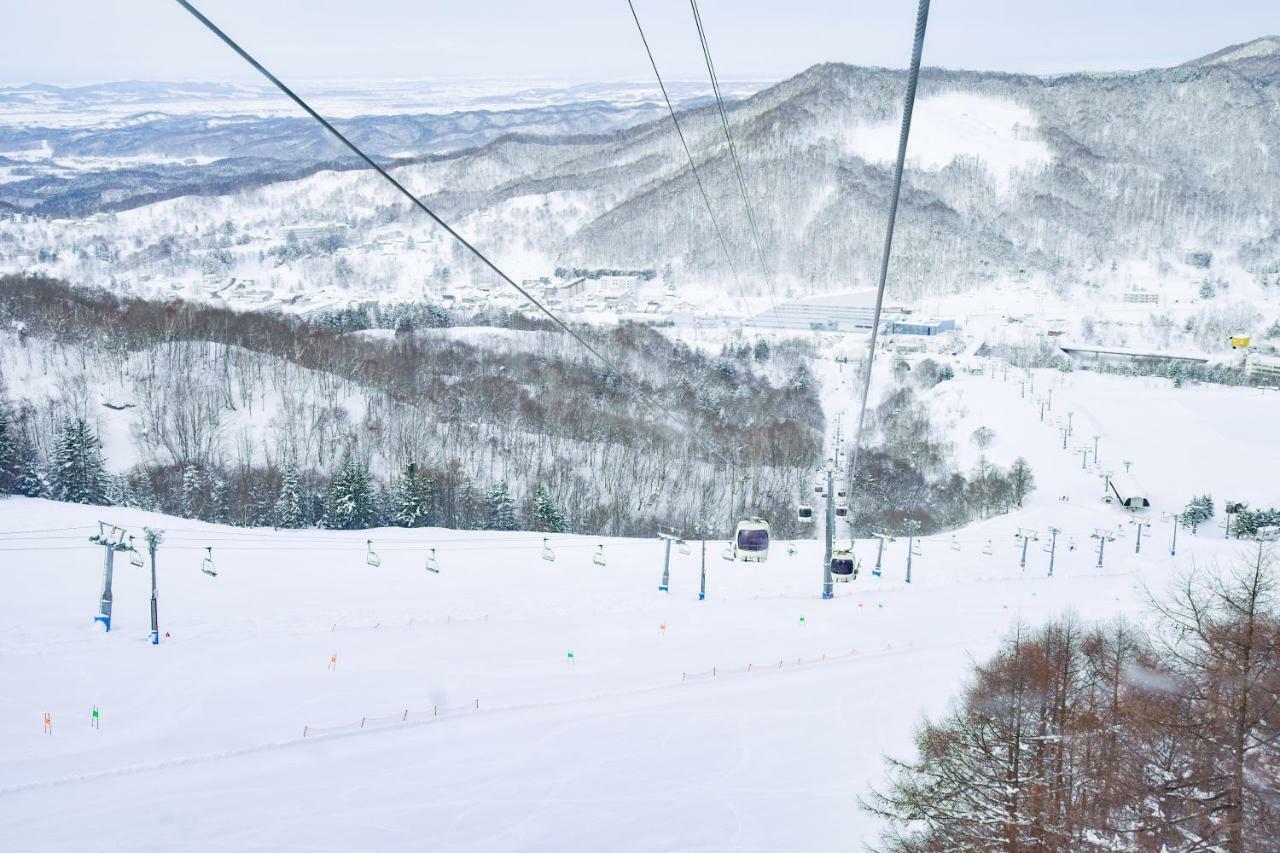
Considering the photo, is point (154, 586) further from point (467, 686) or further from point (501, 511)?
point (501, 511)

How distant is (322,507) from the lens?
1660 inches

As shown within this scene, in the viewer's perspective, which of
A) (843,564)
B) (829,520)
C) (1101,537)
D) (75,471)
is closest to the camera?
(829,520)

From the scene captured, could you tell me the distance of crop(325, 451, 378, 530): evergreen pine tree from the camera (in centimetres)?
4088

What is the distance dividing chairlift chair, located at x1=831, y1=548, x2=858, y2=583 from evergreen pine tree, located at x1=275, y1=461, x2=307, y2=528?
26.2m

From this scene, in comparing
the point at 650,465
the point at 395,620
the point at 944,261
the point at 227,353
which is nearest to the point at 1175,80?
the point at 944,261

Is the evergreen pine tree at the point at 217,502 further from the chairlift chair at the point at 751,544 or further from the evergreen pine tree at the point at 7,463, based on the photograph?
the chairlift chair at the point at 751,544

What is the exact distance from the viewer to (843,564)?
2250 centimetres

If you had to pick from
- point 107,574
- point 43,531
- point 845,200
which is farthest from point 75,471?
point 845,200

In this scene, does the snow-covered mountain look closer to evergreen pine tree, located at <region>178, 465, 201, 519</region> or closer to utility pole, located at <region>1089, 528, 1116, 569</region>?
evergreen pine tree, located at <region>178, 465, 201, 519</region>

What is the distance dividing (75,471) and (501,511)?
61.2 ft

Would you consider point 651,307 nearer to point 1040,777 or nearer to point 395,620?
point 395,620

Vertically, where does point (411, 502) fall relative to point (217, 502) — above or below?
above

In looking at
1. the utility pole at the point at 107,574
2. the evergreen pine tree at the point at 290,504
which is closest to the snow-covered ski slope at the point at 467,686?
the utility pole at the point at 107,574

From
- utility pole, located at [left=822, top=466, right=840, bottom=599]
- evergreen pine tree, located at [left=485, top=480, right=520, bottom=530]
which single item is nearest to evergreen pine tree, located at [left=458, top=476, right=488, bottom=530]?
evergreen pine tree, located at [left=485, top=480, right=520, bottom=530]
